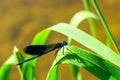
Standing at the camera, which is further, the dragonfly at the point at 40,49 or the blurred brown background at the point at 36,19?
the blurred brown background at the point at 36,19

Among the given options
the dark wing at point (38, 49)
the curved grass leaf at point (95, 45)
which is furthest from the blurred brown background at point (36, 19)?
the curved grass leaf at point (95, 45)

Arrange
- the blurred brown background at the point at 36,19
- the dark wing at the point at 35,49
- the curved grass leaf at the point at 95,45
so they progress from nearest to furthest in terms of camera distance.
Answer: the curved grass leaf at the point at 95,45 → the dark wing at the point at 35,49 → the blurred brown background at the point at 36,19

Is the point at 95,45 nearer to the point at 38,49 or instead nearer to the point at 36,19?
the point at 38,49

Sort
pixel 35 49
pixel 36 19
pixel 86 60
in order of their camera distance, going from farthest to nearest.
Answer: pixel 36 19 < pixel 35 49 < pixel 86 60

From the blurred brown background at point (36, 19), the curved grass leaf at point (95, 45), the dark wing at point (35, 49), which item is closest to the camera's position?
the curved grass leaf at point (95, 45)

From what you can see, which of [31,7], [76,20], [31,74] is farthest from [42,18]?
[31,74]

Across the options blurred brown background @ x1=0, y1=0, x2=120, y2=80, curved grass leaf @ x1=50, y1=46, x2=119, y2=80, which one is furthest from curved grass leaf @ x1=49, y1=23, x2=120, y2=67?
blurred brown background @ x1=0, y1=0, x2=120, y2=80

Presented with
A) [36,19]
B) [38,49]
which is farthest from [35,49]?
[36,19]

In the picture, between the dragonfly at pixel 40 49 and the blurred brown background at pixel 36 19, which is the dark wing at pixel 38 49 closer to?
the dragonfly at pixel 40 49

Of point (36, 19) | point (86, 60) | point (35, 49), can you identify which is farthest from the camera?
point (36, 19)

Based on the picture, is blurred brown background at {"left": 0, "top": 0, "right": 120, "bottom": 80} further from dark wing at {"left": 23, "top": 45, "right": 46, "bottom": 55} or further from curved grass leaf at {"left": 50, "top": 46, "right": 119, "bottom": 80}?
curved grass leaf at {"left": 50, "top": 46, "right": 119, "bottom": 80}
